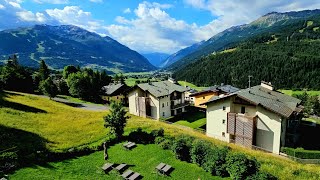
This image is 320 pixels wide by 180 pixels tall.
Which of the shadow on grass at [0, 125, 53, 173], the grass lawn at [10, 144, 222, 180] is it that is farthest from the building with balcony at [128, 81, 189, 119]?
the shadow on grass at [0, 125, 53, 173]

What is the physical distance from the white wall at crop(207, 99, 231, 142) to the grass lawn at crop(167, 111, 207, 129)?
10.9 meters

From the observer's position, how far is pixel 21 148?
35250 millimetres

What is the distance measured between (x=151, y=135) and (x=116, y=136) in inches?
222

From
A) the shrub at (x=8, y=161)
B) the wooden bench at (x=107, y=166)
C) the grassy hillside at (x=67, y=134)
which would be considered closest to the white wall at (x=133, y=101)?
the grassy hillside at (x=67, y=134)

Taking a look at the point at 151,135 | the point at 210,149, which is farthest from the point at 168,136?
the point at 210,149

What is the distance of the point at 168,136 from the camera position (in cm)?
4150

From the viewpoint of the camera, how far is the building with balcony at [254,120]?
43.8 metres

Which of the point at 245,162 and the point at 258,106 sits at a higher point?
the point at 258,106

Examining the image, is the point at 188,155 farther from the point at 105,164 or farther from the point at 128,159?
the point at 105,164

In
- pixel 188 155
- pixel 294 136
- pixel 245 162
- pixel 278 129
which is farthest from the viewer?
pixel 294 136

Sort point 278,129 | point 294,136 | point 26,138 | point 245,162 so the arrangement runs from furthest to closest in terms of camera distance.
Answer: point 294,136 → point 278,129 → point 26,138 → point 245,162

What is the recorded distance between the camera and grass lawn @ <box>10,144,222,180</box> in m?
31.4

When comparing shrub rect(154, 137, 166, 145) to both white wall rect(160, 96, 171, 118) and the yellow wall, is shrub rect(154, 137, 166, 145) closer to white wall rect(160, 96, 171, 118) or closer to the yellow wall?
white wall rect(160, 96, 171, 118)

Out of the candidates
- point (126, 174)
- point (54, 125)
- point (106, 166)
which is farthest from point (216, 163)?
point (54, 125)
